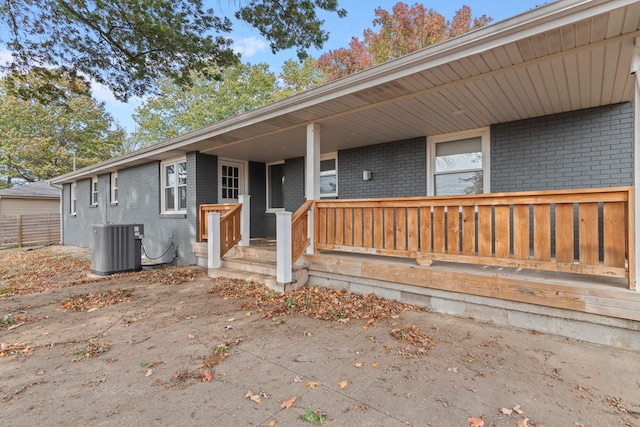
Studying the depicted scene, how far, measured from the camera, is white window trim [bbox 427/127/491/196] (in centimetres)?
552

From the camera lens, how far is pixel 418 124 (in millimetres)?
5430

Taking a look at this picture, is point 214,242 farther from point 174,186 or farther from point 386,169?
point 386,169

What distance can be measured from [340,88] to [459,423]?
372cm

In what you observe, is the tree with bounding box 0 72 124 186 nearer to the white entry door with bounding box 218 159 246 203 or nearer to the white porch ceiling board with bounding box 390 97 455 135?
the white entry door with bounding box 218 159 246 203

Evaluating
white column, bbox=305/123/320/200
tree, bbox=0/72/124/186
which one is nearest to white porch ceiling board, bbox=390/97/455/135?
white column, bbox=305/123/320/200

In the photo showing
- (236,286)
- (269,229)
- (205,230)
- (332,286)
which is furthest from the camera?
(269,229)

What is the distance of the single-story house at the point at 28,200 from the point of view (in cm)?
1691

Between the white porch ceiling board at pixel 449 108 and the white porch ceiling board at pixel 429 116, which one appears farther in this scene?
the white porch ceiling board at pixel 429 116

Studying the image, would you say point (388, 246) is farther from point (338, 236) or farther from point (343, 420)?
point (343, 420)

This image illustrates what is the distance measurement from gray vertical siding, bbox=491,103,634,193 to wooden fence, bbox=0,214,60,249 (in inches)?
721

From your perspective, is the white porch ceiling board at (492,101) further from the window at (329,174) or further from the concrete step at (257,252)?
the concrete step at (257,252)

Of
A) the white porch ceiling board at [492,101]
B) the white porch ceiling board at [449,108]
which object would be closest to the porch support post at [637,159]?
the white porch ceiling board at [492,101]

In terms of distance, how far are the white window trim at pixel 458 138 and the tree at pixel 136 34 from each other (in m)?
3.18

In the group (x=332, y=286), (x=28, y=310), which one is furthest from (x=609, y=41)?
(x=28, y=310)
